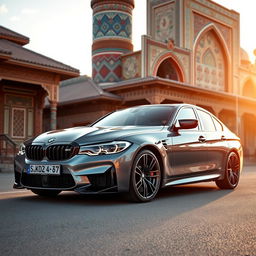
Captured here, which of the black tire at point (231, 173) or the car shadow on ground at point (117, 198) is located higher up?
the black tire at point (231, 173)

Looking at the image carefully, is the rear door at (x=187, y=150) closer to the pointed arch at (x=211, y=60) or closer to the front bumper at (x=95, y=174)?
the front bumper at (x=95, y=174)

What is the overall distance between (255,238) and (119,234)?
42.1 inches

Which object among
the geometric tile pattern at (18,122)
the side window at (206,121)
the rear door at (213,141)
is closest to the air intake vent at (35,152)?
the rear door at (213,141)

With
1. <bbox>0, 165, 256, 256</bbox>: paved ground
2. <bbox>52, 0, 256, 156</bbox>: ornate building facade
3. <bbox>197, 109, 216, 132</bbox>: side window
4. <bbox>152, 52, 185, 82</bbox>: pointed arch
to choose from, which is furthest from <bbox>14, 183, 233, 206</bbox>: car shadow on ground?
<bbox>152, 52, 185, 82</bbox>: pointed arch

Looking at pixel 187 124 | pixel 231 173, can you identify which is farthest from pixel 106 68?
pixel 187 124

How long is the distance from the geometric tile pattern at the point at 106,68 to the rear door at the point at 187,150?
80.6 ft

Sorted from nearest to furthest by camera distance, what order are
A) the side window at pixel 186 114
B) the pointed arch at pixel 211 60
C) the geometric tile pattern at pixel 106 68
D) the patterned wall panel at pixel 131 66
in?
the side window at pixel 186 114 < the patterned wall panel at pixel 131 66 < the geometric tile pattern at pixel 106 68 < the pointed arch at pixel 211 60

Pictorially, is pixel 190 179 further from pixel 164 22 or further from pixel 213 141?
pixel 164 22

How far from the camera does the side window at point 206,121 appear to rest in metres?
7.29

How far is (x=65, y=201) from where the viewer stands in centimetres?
565

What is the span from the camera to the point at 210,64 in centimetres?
3506

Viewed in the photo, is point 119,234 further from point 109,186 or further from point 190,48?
point 190,48

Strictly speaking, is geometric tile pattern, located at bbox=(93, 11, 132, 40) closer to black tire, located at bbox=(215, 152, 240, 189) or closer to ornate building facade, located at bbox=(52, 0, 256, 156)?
ornate building facade, located at bbox=(52, 0, 256, 156)

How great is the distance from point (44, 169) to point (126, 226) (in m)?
1.84
